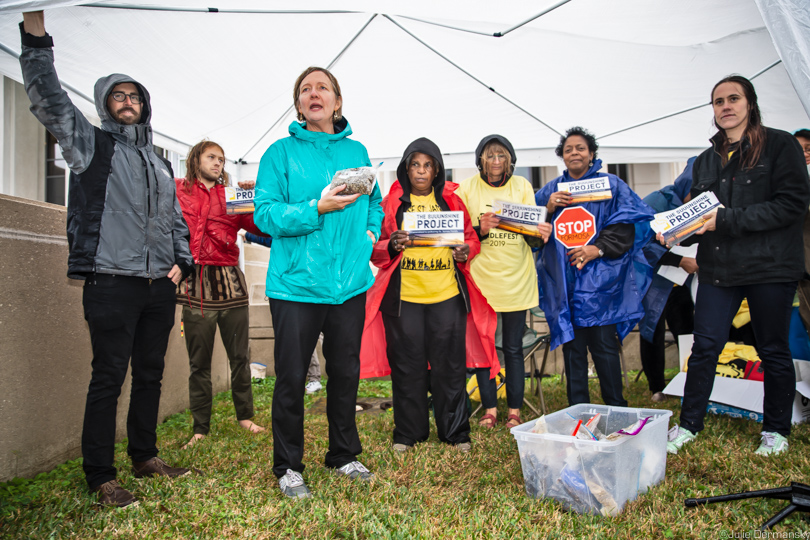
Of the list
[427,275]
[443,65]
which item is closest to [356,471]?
[427,275]

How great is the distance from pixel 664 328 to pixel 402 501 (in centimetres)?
329

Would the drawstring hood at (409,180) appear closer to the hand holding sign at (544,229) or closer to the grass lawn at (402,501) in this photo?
the hand holding sign at (544,229)

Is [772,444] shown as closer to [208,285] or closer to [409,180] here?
→ [409,180]

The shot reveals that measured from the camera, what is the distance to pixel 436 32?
163 inches

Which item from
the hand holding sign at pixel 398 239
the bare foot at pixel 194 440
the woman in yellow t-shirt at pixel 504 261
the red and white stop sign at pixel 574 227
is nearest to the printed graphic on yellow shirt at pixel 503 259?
the woman in yellow t-shirt at pixel 504 261

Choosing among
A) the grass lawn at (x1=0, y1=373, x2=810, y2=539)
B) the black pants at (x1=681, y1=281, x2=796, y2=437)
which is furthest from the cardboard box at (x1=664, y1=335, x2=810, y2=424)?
the black pants at (x1=681, y1=281, x2=796, y2=437)

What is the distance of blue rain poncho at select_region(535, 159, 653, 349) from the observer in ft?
11.1

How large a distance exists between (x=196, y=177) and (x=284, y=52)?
1.30m

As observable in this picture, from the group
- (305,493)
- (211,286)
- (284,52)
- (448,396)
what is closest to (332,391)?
(305,493)

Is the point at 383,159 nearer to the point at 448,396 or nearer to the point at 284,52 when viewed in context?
the point at 284,52

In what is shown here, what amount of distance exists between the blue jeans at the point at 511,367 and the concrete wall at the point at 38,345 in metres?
2.70

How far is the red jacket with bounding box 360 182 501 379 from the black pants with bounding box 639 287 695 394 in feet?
6.05

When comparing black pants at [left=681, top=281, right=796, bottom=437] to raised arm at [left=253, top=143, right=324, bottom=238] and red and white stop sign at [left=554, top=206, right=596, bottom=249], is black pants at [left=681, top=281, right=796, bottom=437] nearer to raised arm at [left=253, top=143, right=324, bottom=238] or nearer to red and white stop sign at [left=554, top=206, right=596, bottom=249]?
red and white stop sign at [left=554, top=206, right=596, bottom=249]

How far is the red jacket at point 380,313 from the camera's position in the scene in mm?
3312
